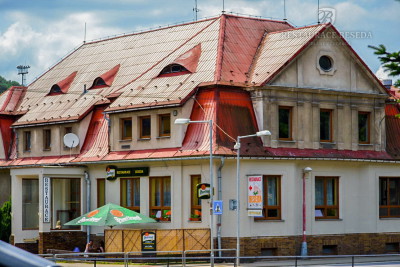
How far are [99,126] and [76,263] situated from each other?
13069 millimetres

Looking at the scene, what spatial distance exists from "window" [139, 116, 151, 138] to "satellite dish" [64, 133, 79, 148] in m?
5.91

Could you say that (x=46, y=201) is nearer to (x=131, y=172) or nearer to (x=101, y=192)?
(x=101, y=192)

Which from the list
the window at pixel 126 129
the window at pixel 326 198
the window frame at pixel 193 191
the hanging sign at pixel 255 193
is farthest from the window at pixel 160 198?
the window at pixel 326 198

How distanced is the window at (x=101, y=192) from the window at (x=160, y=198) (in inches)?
162

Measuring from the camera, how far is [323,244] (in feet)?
149

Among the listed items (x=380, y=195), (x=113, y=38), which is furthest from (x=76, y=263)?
(x=113, y=38)

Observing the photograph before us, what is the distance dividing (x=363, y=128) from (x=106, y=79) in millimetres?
15102

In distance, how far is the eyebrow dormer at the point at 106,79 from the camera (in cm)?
5244

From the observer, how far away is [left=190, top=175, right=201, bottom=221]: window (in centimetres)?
4312

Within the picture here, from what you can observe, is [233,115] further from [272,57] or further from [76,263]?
[76,263]

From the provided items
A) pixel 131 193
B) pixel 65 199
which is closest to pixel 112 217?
pixel 131 193

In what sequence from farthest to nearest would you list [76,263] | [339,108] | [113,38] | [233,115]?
[113,38]
[339,108]
[233,115]
[76,263]

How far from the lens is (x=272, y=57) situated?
45969 millimetres

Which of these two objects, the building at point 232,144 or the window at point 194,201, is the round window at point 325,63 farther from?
the window at point 194,201
